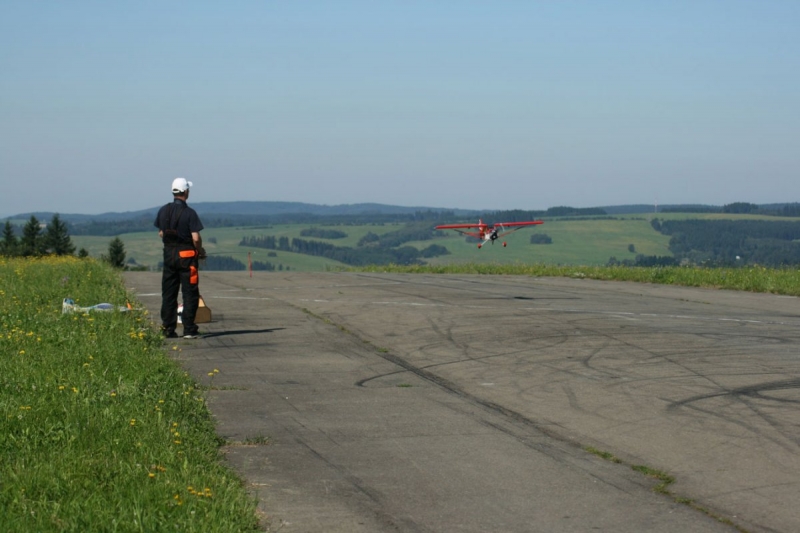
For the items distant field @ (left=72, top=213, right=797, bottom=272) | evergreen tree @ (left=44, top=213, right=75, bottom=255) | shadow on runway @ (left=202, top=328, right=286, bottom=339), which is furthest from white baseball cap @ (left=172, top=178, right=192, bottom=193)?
evergreen tree @ (left=44, top=213, right=75, bottom=255)

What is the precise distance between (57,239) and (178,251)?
3885 inches

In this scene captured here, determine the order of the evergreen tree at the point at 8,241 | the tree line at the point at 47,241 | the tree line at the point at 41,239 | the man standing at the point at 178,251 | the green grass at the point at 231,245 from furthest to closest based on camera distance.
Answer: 1. the green grass at the point at 231,245
2. the tree line at the point at 41,239
3. the tree line at the point at 47,241
4. the evergreen tree at the point at 8,241
5. the man standing at the point at 178,251

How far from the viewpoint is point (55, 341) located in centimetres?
1192

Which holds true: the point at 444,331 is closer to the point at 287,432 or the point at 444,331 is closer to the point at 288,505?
the point at 287,432

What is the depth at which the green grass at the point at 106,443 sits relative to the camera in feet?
18.2

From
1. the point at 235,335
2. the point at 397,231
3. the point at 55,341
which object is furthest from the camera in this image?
the point at 397,231

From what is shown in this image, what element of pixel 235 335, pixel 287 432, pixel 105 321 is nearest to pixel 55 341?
pixel 105 321

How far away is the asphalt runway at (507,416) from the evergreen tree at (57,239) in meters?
94.1

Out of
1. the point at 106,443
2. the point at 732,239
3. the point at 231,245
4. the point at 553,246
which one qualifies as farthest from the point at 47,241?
the point at 106,443

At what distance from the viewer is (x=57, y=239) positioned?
352ft

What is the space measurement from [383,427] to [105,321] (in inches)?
263

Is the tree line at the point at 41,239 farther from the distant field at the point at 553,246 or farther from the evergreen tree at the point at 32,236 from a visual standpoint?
the distant field at the point at 553,246

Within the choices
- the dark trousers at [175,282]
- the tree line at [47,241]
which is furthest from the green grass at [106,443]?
the tree line at [47,241]

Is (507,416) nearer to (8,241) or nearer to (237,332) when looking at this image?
(237,332)
